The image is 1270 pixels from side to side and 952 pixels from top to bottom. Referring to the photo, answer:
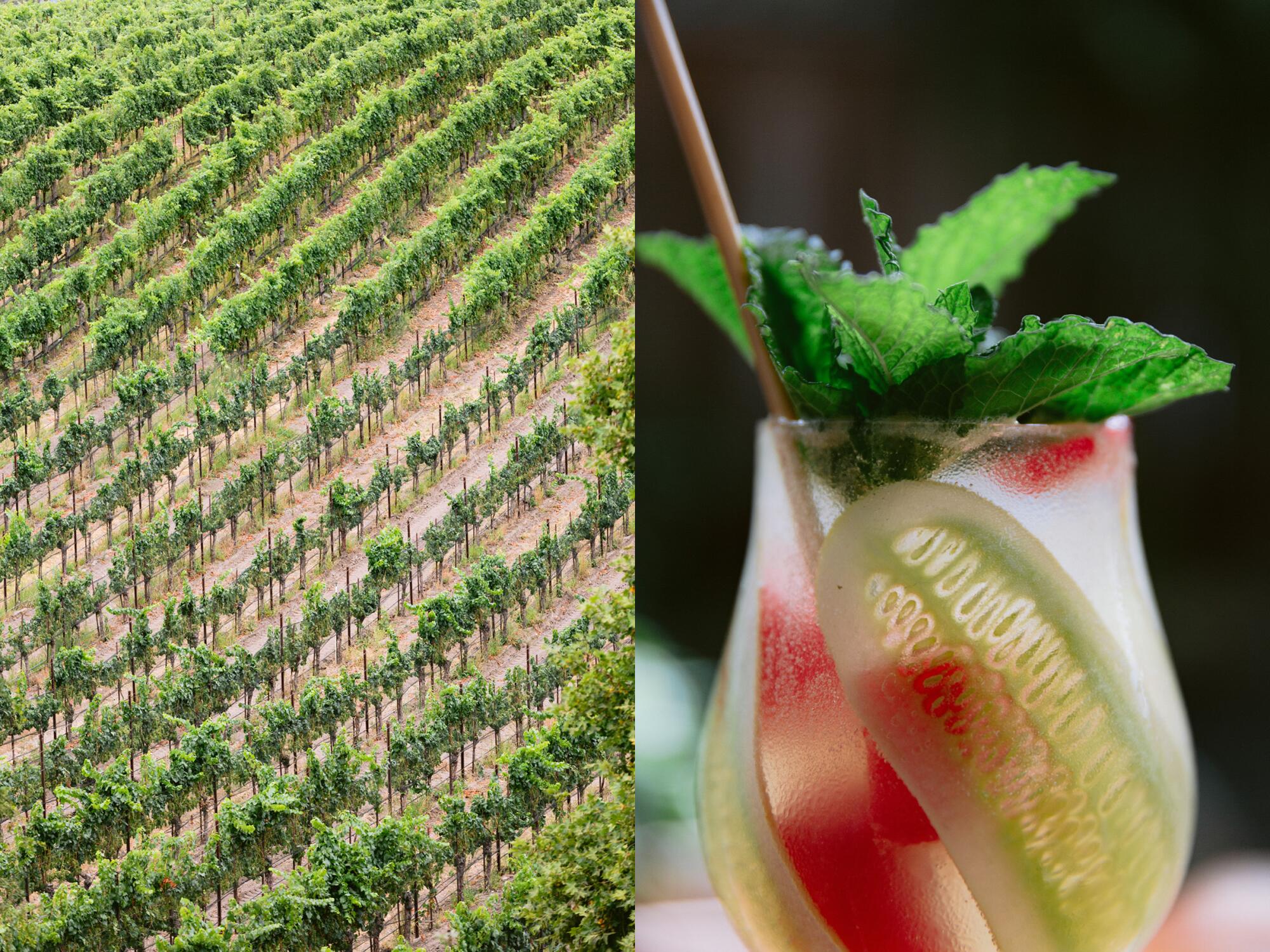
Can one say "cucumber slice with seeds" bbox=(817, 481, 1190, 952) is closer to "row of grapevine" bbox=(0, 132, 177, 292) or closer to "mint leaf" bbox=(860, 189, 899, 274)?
"mint leaf" bbox=(860, 189, 899, 274)

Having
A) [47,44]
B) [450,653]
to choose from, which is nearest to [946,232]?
[450,653]

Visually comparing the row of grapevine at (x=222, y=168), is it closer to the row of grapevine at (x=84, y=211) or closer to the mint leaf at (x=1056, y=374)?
the row of grapevine at (x=84, y=211)

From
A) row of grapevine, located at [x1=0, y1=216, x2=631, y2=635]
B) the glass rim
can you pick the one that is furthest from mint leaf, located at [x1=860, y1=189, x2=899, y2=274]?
row of grapevine, located at [x1=0, y1=216, x2=631, y2=635]

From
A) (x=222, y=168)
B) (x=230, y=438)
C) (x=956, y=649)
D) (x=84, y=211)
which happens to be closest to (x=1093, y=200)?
(x=956, y=649)

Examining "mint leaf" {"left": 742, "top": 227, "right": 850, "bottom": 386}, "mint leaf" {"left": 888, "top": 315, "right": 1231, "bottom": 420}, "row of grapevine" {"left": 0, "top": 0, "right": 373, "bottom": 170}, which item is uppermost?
"row of grapevine" {"left": 0, "top": 0, "right": 373, "bottom": 170}

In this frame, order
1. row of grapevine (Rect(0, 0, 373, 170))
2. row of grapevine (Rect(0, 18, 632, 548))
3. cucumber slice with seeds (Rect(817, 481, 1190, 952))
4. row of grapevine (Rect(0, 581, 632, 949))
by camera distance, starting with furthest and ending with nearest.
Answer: row of grapevine (Rect(0, 0, 373, 170)) → row of grapevine (Rect(0, 18, 632, 548)) → row of grapevine (Rect(0, 581, 632, 949)) → cucumber slice with seeds (Rect(817, 481, 1190, 952))

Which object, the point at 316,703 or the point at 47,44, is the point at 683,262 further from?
the point at 47,44
